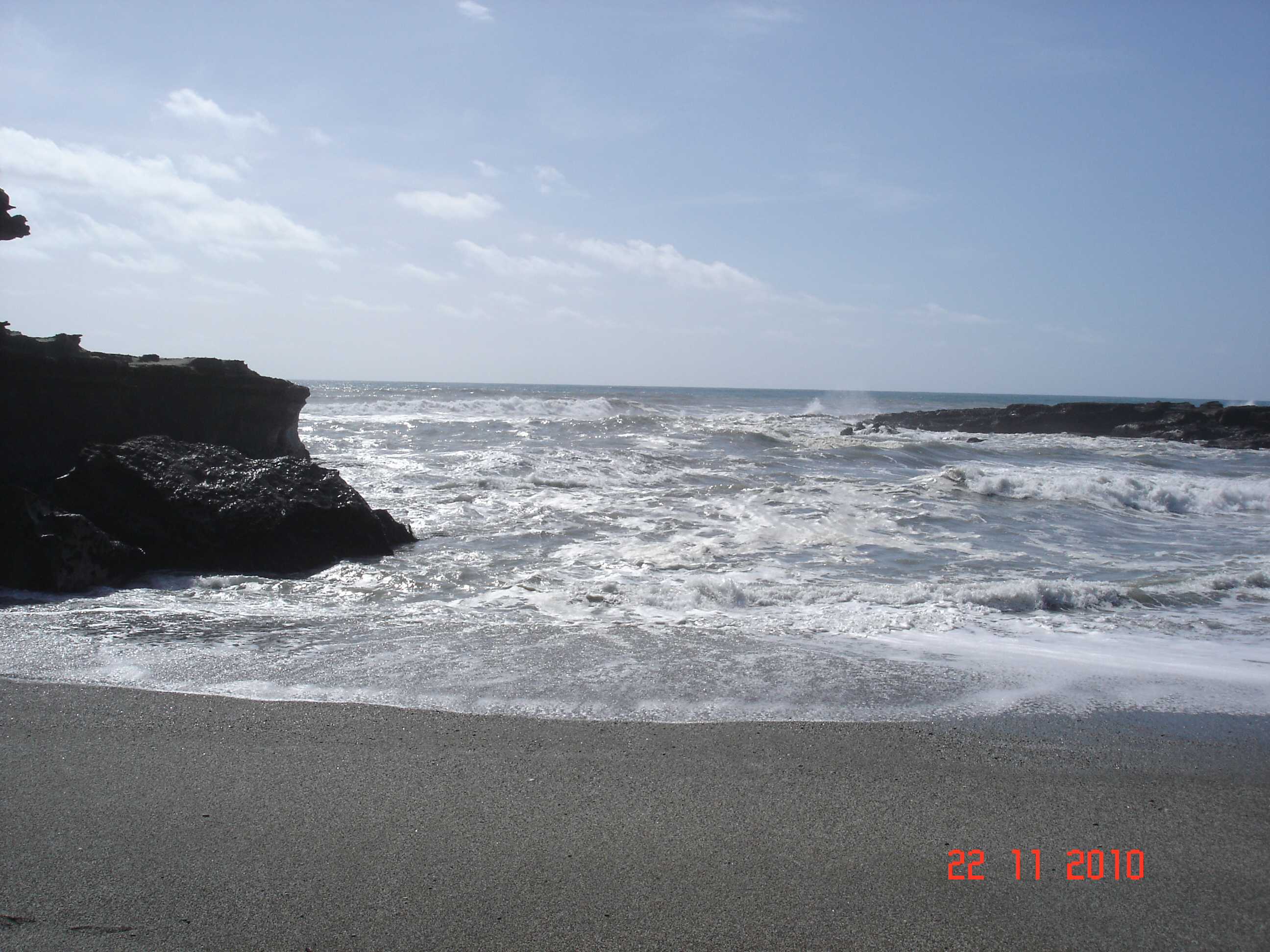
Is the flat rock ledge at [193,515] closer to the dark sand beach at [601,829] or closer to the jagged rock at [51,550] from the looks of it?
the jagged rock at [51,550]

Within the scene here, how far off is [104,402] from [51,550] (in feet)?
12.0

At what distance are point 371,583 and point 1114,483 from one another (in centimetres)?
1059

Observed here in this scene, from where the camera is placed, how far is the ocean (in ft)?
13.2

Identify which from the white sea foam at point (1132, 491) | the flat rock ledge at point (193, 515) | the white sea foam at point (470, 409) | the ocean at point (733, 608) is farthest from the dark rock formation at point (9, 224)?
the white sea foam at point (470, 409)

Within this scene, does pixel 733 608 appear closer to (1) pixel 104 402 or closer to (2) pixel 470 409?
(1) pixel 104 402

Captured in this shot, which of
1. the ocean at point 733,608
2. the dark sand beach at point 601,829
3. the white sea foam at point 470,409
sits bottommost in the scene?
the dark sand beach at point 601,829

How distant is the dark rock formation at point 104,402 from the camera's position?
26.6 feet

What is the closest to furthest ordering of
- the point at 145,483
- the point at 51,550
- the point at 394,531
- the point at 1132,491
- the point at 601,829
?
1. the point at 601,829
2. the point at 51,550
3. the point at 145,483
4. the point at 394,531
5. the point at 1132,491

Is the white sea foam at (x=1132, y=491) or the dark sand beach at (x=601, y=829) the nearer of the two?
the dark sand beach at (x=601, y=829)

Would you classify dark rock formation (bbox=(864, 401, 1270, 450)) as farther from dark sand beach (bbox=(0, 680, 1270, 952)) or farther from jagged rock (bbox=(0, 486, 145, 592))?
dark sand beach (bbox=(0, 680, 1270, 952))

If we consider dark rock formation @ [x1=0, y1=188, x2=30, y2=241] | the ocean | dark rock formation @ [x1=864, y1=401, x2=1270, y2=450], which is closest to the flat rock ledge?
the ocean

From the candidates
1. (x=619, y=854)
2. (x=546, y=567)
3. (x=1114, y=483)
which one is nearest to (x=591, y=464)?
(x=546, y=567)

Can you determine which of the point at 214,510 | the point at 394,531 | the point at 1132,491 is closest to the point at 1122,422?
the point at 1132,491

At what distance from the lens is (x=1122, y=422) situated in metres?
28.8
